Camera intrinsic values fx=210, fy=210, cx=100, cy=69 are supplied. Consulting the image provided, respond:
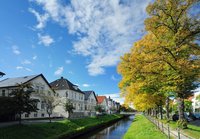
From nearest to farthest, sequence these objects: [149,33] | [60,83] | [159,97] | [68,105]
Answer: [149,33], [159,97], [68,105], [60,83]

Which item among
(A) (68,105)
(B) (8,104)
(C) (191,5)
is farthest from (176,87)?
(A) (68,105)

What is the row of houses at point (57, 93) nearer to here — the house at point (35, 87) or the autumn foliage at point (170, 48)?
the house at point (35, 87)

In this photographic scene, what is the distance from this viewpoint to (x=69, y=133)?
90.9 ft

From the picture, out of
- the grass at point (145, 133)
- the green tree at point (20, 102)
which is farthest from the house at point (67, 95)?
the grass at point (145, 133)

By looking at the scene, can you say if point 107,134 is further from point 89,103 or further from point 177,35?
point 89,103

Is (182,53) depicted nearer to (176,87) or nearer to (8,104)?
(176,87)

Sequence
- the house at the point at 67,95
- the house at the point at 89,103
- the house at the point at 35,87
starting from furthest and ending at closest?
the house at the point at 89,103 < the house at the point at 67,95 < the house at the point at 35,87

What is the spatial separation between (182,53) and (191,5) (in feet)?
14.3

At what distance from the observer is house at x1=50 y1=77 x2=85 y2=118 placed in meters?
55.1

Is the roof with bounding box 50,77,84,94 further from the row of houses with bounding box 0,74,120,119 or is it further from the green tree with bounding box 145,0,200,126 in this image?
the green tree with bounding box 145,0,200,126

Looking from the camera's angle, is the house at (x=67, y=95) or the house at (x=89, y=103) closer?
the house at (x=67, y=95)

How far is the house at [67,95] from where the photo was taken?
2168 inches

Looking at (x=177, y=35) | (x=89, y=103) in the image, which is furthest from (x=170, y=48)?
(x=89, y=103)

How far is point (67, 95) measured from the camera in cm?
5603
